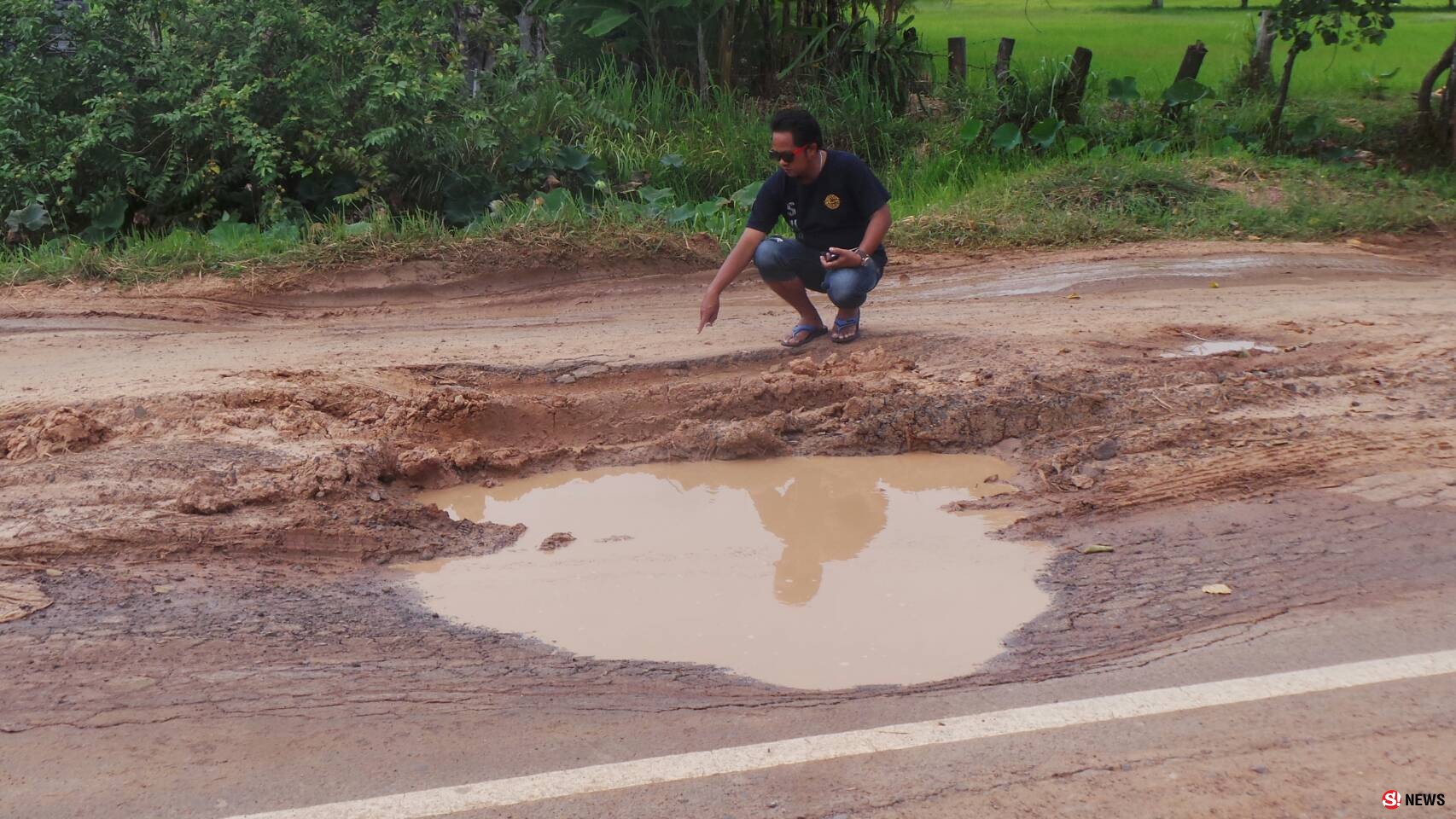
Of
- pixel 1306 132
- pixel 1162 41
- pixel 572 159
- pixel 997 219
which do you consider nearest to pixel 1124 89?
pixel 1306 132

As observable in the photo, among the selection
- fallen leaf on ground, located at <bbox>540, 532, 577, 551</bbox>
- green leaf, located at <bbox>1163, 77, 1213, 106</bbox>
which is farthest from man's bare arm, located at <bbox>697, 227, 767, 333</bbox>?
green leaf, located at <bbox>1163, 77, 1213, 106</bbox>

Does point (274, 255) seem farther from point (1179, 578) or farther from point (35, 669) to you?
point (1179, 578)

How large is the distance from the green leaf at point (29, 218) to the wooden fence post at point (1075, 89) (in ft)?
27.0

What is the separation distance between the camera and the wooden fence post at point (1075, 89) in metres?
10.3

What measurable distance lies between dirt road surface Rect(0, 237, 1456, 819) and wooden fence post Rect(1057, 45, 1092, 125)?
3524 millimetres

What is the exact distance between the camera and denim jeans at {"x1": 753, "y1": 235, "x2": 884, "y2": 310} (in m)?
5.72

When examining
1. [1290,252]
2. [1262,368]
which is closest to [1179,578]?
[1262,368]

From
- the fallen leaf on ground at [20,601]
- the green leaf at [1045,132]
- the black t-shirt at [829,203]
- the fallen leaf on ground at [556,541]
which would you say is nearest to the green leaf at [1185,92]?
the green leaf at [1045,132]

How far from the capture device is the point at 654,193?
904 centimetres

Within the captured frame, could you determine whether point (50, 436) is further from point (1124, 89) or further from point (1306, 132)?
point (1306, 132)

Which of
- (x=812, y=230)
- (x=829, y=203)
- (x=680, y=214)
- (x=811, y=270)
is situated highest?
(x=829, y=203)

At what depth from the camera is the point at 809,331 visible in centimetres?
602

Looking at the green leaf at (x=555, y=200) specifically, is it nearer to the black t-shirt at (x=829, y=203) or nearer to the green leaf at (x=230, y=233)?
the green leaf at (x=230, y=233)

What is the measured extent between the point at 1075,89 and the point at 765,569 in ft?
25.7
